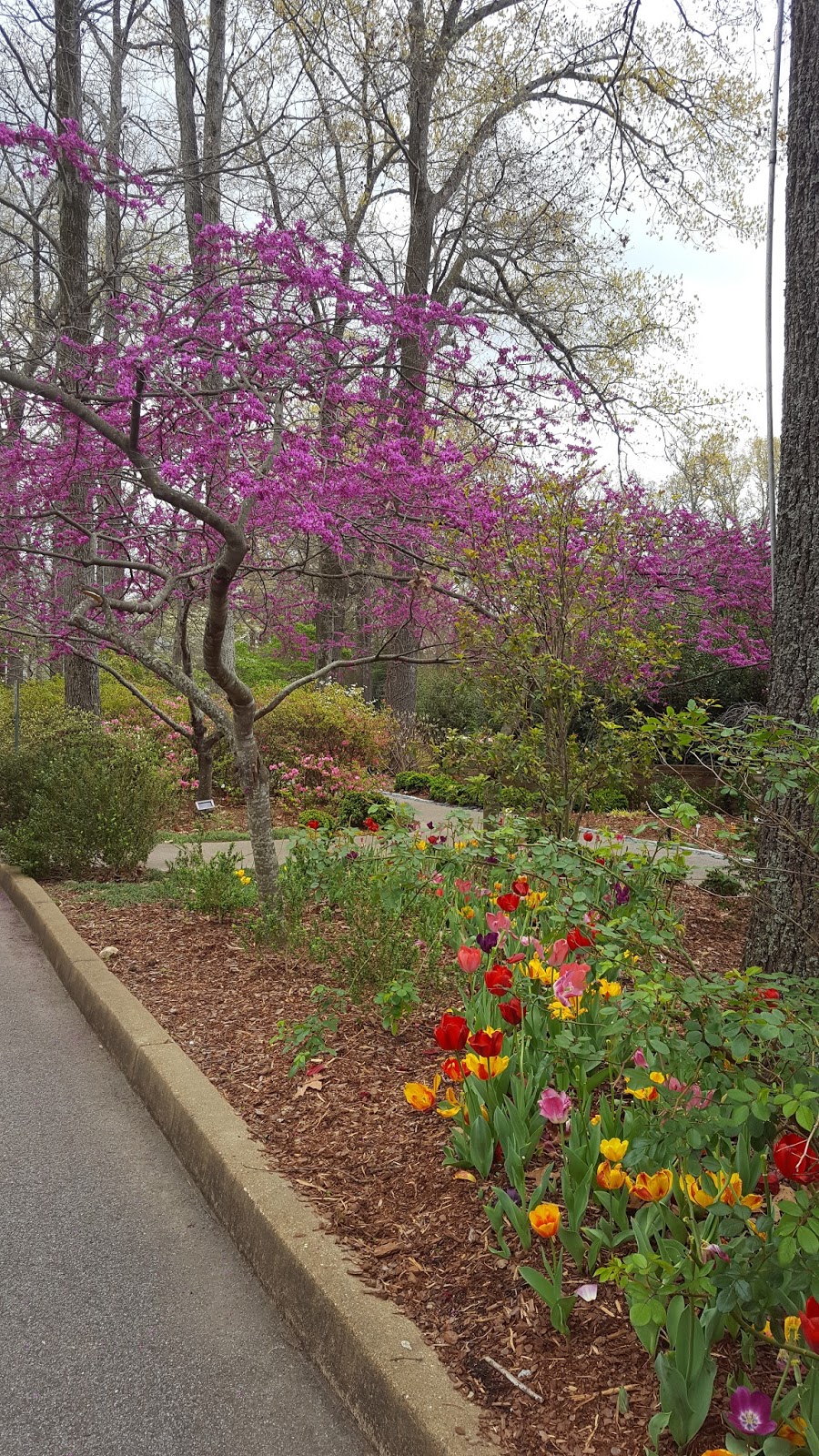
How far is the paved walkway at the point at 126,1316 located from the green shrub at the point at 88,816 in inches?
146

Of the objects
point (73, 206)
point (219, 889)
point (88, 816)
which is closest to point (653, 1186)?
point (219, 889)

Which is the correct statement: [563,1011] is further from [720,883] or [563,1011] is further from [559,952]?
[720,883]

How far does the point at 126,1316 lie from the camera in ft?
8.02

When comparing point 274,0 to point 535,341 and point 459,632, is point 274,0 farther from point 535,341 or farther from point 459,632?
point 459,632

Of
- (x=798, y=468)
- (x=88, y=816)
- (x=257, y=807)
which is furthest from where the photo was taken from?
(x=88, y=816)

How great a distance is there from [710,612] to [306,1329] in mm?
11851

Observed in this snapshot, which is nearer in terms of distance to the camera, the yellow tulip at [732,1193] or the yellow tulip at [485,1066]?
the yellow tulip at [732,1193]

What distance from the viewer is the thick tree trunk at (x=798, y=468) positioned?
13.0 ft

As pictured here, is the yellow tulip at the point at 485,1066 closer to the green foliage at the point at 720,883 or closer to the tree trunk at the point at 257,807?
the tree trunk at the point at 257,807

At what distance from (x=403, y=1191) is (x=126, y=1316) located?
2.46 feet

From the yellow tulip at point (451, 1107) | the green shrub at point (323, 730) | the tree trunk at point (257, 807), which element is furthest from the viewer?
the green shrub at point (323, 730)

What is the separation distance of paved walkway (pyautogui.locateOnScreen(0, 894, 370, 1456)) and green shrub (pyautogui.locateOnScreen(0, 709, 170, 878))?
371 centimetres

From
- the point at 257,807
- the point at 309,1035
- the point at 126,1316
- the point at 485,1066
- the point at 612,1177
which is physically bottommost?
the point at 126,1316

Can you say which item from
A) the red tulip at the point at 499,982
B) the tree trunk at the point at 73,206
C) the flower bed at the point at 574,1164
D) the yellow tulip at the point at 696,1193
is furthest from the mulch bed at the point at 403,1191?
the tree trunk at the point at 73,206
